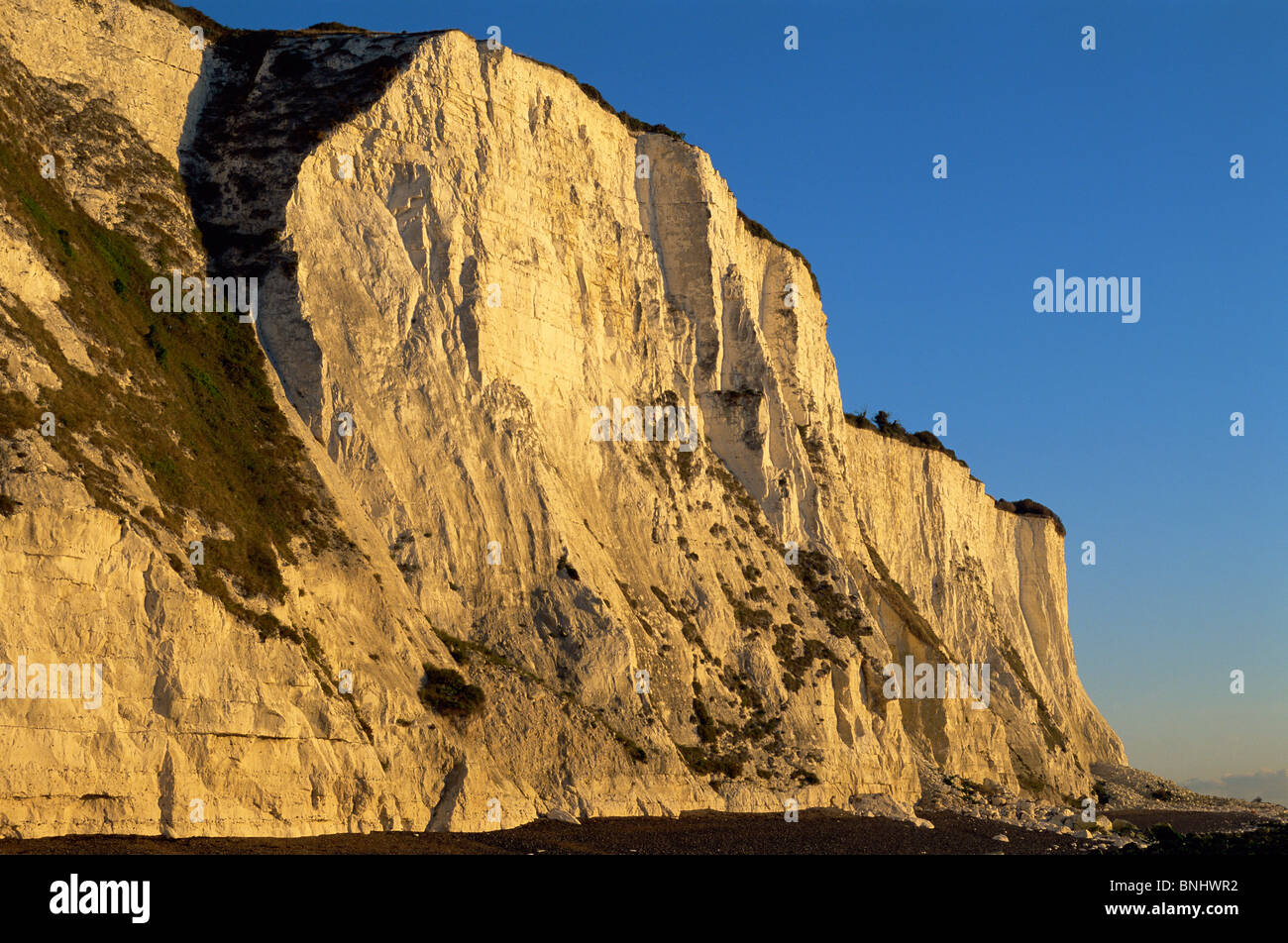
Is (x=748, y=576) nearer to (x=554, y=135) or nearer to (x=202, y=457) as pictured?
(x=554, y=135)

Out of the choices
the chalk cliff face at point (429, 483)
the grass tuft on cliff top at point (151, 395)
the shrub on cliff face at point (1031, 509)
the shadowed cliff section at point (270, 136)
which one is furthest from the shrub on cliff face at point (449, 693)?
the shrub on cliff face at point (1031, 509)

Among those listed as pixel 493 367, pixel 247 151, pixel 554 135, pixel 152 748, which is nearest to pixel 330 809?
pixel 152 748

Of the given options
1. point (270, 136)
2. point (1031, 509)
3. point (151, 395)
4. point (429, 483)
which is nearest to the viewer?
point (151, 395)

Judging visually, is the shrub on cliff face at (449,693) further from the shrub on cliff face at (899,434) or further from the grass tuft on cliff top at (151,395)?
the shrub on cliff face at (899,434)

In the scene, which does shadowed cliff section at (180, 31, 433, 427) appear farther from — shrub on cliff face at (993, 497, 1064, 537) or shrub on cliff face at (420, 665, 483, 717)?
shrub on cliff face at (993, 497, 1064, 537)

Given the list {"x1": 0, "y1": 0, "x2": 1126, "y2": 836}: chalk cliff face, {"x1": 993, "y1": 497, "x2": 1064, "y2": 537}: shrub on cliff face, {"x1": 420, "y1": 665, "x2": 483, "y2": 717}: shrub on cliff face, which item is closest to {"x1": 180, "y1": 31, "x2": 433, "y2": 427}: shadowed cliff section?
{"x1": 0, "y1": 0, "x2": 1126, "y2": 836}: chalk cliff face

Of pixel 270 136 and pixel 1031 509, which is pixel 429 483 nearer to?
→ pixel 270 136

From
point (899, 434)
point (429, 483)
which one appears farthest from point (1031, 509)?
point (429, 483)
